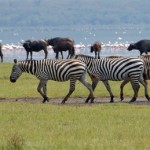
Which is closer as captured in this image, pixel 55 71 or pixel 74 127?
pixel 74 127

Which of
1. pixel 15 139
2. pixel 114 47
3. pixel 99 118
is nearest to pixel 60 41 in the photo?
pixel 114 47

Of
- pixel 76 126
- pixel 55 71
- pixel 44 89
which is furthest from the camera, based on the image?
pixel 55 71

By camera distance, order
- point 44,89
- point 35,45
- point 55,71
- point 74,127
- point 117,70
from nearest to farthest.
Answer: point 74,127 → point 44,89 → point 55,71 → point 117,70 → point 35,45

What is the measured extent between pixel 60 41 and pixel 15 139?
126 feet

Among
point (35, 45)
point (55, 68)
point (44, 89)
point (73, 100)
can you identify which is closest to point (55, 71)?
point (55, 68)

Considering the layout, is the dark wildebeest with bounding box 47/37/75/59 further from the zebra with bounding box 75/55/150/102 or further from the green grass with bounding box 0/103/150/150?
the green grass with bounding box 0/103/150/150

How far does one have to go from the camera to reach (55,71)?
23859mm

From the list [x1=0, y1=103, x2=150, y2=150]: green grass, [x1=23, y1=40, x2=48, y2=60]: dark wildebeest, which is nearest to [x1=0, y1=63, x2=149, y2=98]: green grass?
[x1=0, y1=103, x2=150, y2=150]: green grass

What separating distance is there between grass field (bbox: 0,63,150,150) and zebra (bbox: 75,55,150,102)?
206cm

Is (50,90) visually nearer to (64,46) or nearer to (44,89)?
(44,89)

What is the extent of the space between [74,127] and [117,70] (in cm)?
751

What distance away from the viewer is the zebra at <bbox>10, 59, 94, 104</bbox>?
23422mm

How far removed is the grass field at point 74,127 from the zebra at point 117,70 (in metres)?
2.06

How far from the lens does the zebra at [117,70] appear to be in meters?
23.7
